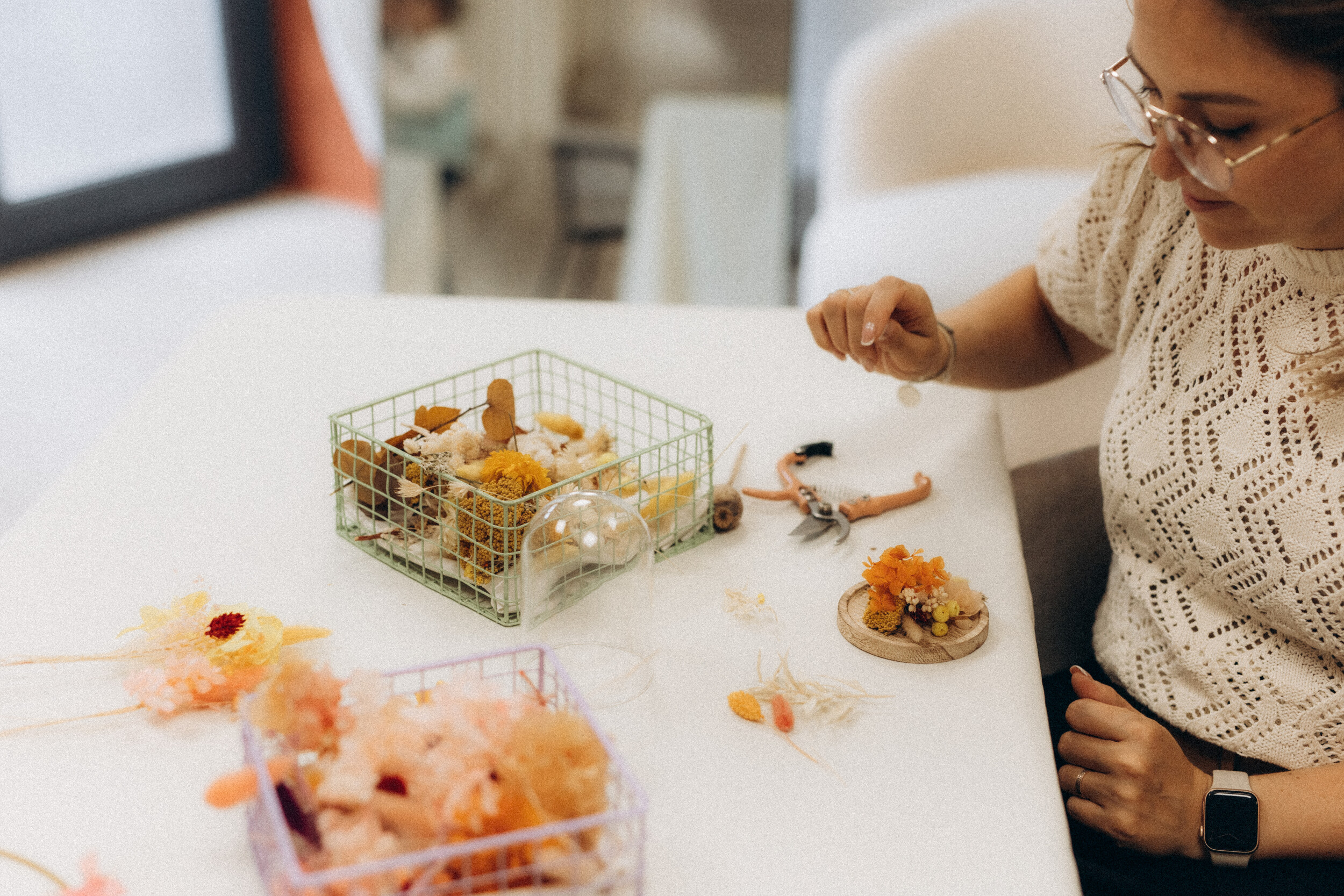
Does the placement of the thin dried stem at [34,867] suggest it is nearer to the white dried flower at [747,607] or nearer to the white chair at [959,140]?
the white dried flower at [747,607]

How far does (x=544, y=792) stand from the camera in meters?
0.58

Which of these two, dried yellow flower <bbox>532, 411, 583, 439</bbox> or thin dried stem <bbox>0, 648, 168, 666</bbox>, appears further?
dried yellow flower <bbox>532, 411, 583, 439</bbox>

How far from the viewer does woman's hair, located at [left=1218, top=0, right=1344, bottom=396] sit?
705 mm

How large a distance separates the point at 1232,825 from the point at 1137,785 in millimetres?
72

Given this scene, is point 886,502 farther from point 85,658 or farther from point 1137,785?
point 85,658

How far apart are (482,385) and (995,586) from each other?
→ 55cm

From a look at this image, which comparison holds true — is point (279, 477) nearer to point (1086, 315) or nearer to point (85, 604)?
point (85, 604)

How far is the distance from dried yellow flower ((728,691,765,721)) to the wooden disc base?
10cm

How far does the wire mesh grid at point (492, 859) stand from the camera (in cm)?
54

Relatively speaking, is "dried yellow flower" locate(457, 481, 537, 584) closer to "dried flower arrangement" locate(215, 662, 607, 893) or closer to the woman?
"dried flower arrangement" locate(215, 662, 607, 893)

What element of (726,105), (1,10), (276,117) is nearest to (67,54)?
(1,10)

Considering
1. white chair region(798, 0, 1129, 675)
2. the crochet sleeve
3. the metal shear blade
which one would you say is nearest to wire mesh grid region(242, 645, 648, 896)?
the metal shear blade

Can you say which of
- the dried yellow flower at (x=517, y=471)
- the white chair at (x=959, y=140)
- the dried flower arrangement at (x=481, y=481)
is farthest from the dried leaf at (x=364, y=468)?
the white chair at (x=959, y=140)

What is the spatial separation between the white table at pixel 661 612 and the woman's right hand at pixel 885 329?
8 centimetres
